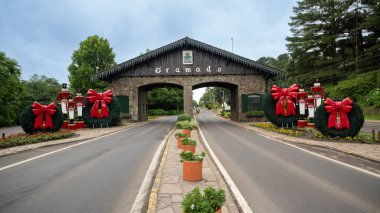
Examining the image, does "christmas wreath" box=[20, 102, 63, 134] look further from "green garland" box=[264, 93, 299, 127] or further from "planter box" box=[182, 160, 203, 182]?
"green garland" box=[264, 93, 299, 127]

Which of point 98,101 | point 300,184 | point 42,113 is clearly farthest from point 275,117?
point 42,113

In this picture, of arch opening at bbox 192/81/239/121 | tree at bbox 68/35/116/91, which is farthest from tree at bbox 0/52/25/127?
arch opening at bbox 192/81/239/121

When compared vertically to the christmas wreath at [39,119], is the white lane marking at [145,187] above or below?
below

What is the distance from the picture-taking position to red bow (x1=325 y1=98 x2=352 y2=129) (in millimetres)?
12523

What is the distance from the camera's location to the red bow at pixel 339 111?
12.5 metres

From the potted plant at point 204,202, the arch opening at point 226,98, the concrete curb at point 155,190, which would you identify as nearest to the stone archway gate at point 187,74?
the arch opening at point 226,98

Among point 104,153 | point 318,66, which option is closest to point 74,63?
point 104,153

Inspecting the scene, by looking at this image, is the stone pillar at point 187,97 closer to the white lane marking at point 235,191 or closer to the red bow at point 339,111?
the red bow at point 339,111

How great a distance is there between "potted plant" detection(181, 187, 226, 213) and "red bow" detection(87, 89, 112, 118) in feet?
64.0

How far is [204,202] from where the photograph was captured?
339 cm

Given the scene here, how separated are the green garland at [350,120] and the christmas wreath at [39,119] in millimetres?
17043

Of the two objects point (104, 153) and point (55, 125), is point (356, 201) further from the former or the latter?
point (55, 125)

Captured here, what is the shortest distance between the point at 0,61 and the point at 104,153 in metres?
30.9

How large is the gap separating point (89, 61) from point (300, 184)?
147 feet
